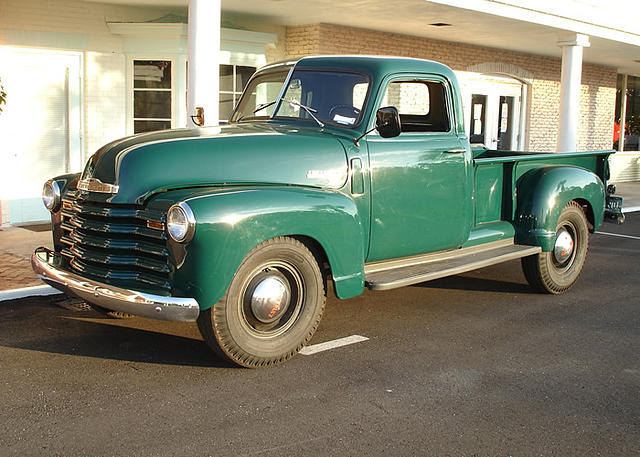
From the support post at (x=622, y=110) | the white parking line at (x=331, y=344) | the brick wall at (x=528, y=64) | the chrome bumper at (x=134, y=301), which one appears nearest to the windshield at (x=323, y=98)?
the white parking line at (x=331, y=344)

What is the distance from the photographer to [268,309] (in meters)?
4.40

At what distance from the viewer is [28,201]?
10.2 m

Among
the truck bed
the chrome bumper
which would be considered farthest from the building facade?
the chrome bumper

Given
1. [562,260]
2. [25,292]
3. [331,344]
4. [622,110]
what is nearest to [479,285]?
[562,260]

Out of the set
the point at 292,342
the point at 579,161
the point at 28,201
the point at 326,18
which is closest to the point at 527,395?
the point at 292,342

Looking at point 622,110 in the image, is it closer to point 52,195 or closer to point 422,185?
point 422,185

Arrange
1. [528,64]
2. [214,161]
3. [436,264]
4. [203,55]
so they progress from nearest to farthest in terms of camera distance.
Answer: [214,161]
[436,264]
[203,55]
[528,64]

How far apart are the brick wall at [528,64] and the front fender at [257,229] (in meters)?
8.32

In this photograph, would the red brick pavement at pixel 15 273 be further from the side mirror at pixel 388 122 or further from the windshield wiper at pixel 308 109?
the side mirror at pixel 388 122

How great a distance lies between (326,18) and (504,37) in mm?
4224

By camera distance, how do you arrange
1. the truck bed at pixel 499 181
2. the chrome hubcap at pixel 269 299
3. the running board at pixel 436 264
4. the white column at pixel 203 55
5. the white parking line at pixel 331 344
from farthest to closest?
the white column at pixel 203 55 < the truck bed at pixel 499 181 < the running board at pixel 436 264 < the white parking line at pixel 331 344 < the chrome hubcap at pixel 269 299

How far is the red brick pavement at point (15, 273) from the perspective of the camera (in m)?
6.54

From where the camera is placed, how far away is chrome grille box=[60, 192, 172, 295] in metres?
4.12

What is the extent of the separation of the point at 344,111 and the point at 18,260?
14.0 ft
